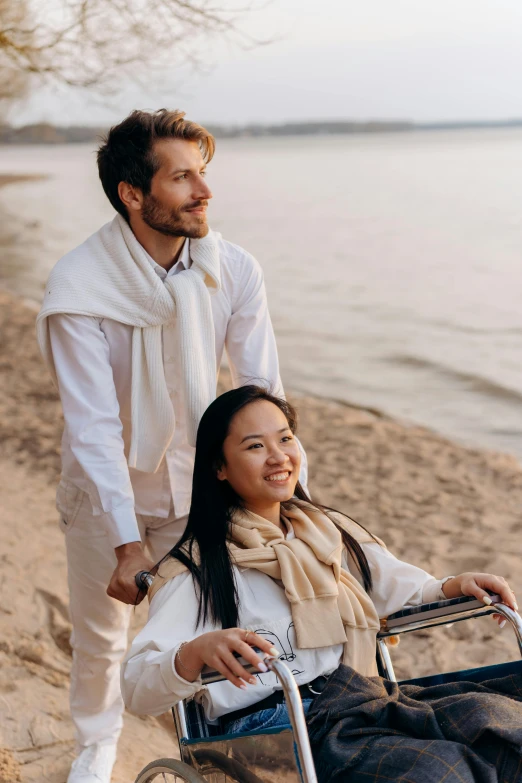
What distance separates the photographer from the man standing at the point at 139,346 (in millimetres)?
2764

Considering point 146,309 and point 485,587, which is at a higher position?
point 146,309

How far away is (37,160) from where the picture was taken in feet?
298

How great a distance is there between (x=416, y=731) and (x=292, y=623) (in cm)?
49

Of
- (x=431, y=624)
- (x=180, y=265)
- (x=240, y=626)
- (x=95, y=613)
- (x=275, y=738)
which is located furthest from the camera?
(x=95, y=613)

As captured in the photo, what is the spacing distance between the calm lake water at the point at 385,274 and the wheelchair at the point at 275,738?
404cm

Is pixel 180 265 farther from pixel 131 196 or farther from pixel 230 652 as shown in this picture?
pixel 230 652

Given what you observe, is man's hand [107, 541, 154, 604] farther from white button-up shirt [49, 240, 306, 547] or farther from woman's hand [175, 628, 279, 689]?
woman's hand [175, 628, 279, 689]

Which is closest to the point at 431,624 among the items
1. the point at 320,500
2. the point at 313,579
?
the point at 313,579

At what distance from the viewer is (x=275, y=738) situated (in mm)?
1955

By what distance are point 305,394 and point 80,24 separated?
5810mm

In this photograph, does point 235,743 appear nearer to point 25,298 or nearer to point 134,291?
point 134,291

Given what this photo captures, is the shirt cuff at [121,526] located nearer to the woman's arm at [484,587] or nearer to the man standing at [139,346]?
the man standing at [139,346]

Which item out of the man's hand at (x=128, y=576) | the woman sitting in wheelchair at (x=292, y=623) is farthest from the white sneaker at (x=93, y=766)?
the woman sitting in wheelchair at (x=292, y=623)

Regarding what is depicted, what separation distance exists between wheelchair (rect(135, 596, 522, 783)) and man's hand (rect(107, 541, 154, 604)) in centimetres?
33
